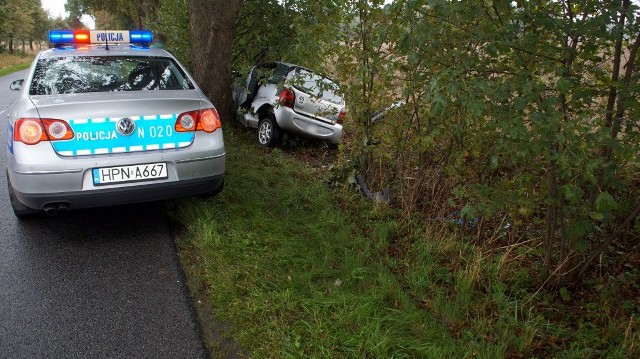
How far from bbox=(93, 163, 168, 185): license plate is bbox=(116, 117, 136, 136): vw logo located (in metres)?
0.27

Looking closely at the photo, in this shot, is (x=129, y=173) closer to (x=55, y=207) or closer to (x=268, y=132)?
(x=55, y=207)

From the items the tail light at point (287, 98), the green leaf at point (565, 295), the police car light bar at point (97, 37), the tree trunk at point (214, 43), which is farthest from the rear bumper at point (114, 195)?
the tree trunk at point (214, 43)

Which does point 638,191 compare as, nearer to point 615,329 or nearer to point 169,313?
point 615,329

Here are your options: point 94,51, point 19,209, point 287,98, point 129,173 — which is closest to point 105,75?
point 94,51

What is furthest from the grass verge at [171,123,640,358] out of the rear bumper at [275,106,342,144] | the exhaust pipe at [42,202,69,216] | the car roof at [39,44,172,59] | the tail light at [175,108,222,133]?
the rear bumper at [275,106,342,144]

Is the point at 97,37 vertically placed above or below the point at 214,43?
above

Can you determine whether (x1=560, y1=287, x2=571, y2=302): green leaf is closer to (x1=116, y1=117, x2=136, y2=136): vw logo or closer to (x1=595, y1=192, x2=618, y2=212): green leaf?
(x1=595, y1=192, x2=618, y2=212): green leaf

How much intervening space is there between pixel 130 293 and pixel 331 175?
9.74 ft

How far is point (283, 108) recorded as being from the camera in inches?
294

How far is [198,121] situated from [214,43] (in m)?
3.98

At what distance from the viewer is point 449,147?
14.3 ft

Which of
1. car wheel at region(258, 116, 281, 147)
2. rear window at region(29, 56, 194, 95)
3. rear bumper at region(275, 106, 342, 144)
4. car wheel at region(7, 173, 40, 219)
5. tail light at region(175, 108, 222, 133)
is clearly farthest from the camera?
car wheel at region(258, 116, 281, 147)

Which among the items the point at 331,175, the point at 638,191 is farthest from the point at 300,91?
the point at 638,191

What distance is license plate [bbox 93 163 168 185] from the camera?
362 centimetres
